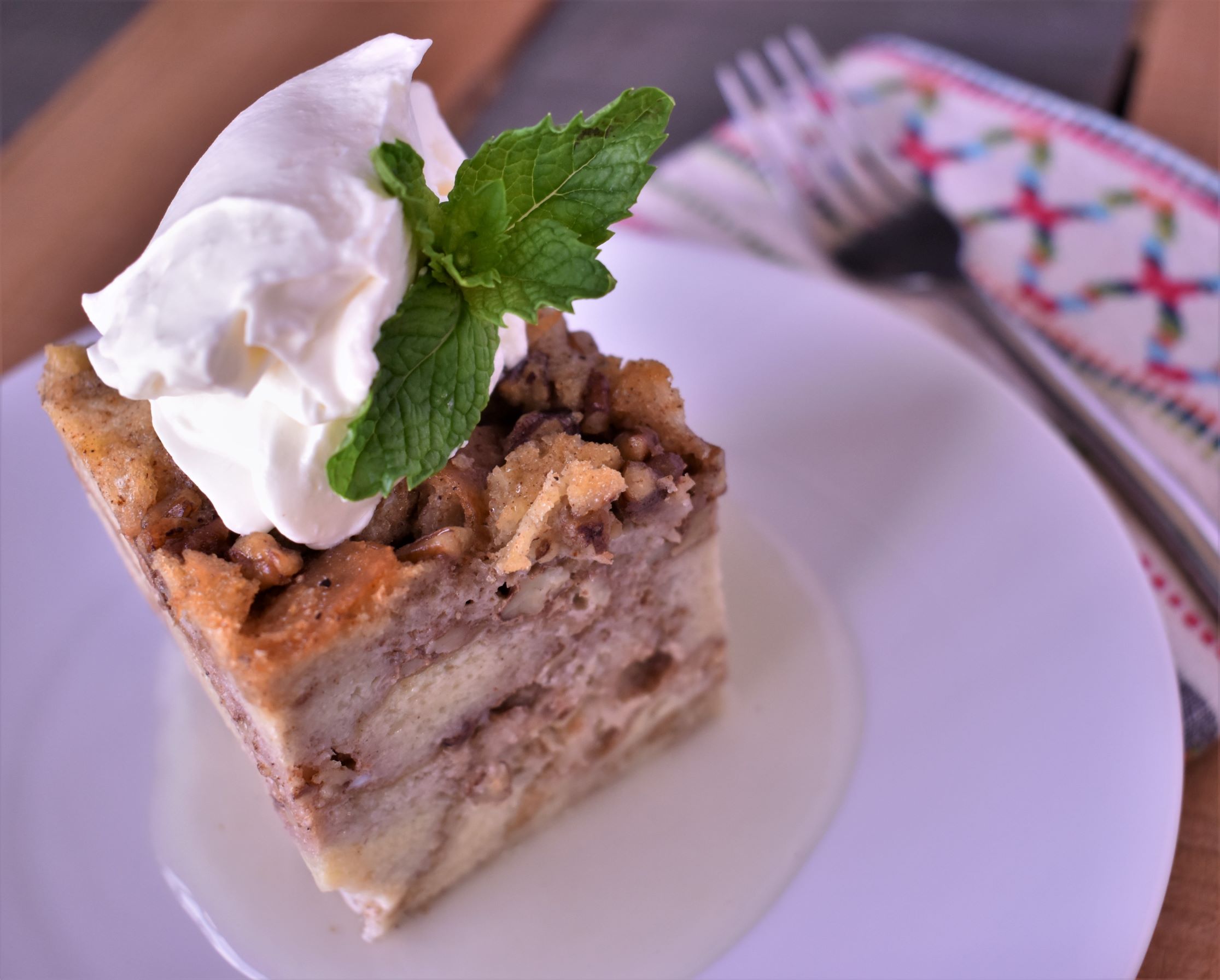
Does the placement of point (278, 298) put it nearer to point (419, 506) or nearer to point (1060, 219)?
point (419, 506)

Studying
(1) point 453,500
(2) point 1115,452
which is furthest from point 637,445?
(2) point 1115,452

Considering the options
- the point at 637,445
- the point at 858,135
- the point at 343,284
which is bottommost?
the point at 858,135

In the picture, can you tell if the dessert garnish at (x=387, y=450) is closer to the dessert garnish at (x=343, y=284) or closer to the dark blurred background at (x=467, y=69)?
the dessert garnish at (x=343, y=284)

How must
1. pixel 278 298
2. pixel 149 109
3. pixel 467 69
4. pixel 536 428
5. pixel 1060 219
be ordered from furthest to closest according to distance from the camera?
1. pixel 467 69
2. pixel 149 109
3. pixel 1060 219
4. pixel 536 428
5. pixel 278 298

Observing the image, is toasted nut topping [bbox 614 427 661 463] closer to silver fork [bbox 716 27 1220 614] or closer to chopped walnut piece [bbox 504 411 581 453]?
chopped walnut piece [bbox 504 411 581 453]

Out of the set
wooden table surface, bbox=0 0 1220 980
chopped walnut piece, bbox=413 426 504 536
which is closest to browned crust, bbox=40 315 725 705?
chopped walnut piece, bbox=413 426 504 536
